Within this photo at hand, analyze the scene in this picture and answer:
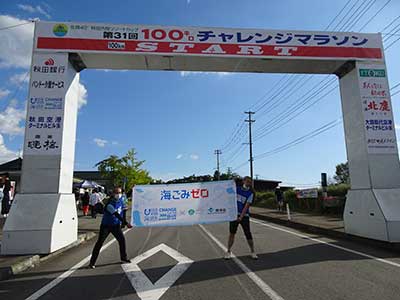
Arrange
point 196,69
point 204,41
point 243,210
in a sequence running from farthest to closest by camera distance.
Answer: point 196,69
point 204,41
point 243,210

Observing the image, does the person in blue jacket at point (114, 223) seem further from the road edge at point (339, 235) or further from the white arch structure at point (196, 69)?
the road edge at point (339, 235)

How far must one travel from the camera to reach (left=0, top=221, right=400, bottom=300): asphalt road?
4.68 meters

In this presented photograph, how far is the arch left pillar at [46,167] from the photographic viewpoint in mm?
7617

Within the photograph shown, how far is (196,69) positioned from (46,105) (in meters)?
4.82

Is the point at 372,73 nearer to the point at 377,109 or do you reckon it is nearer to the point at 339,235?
the point at 377,109

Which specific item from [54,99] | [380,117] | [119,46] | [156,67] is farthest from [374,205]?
[54,99]

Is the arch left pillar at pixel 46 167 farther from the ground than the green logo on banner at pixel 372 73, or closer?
closer

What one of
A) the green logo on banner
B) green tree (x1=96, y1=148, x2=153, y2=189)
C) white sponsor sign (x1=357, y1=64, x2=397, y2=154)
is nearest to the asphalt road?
white sponsor sign (x1=357, y1=64, x2=397, y2=154)

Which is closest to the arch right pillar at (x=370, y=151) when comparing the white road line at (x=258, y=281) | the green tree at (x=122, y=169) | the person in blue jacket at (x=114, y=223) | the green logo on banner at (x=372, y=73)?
the green logo on banner at (x=372, y=73)

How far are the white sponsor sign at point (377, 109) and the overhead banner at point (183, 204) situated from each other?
4.81m

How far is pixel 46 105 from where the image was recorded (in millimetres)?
8758

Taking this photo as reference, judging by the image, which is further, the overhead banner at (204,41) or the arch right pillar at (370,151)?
the overhead banner at (204,41)

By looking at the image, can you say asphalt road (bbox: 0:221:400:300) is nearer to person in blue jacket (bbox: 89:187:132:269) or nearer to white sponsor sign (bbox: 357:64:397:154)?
person in blue jacket (bbox: 89:187:132:269)

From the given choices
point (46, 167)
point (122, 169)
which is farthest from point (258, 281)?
point (122, 169)
